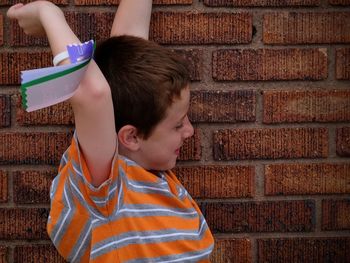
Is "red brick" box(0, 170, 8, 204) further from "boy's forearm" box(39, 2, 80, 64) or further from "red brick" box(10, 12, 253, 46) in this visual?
"boy's forearm" box(39, 2, 80, 64)

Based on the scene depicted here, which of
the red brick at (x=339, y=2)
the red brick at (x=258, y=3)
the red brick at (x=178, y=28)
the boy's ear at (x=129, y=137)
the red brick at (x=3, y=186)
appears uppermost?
the red brick at (x=339, y=2)

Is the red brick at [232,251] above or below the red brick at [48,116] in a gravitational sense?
below

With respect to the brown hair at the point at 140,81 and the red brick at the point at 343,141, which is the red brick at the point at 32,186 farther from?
the red brick at the point at 343,141

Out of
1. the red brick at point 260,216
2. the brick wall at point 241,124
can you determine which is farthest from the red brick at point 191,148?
the red brick at point 260,216

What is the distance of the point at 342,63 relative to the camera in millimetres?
1820

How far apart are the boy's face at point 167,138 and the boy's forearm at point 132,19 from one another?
325 millimetres

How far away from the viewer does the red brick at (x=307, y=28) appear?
5.91 feet

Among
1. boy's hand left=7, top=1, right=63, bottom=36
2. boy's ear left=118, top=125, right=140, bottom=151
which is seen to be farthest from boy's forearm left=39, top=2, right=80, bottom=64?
boy's ear left=118, top=125, right=140, bottom=151

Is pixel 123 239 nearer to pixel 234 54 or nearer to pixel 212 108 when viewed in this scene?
pixel 212 108

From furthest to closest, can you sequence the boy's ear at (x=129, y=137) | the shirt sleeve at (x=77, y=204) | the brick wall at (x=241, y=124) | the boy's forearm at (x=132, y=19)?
the brick wall at (x=241, y=124)
the boy's forearm at (x=132, y=19)
the boy's ear at (x=129, y=137)
the shirt sleeve at (x=77, y=204)

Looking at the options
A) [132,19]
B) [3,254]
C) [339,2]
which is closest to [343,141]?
[339,2]

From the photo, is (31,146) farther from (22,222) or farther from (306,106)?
(306,106)

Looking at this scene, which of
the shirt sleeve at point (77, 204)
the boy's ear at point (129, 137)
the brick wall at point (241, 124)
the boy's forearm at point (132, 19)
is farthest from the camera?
the brick wall at point (241, 124)

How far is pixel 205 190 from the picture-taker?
1.82 m
